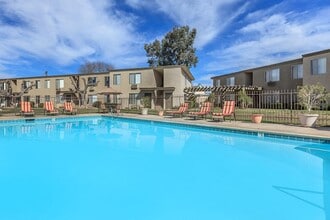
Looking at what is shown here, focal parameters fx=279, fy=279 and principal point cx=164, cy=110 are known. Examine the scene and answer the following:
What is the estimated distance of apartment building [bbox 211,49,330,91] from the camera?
2353 centimetres

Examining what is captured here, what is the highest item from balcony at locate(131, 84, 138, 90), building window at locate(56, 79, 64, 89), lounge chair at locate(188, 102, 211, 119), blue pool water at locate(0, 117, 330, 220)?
building window at locate(56, 79, 64, 89)

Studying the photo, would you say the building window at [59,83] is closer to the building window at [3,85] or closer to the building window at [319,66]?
the building window at [3,85]

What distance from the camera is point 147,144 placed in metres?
10.3

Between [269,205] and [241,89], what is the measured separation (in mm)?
25830

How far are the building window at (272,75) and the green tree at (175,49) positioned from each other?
15892 mm

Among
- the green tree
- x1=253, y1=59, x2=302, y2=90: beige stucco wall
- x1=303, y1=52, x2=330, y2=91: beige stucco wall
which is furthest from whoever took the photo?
the green tree

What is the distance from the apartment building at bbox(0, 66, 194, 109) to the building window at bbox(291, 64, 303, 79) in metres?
10.9

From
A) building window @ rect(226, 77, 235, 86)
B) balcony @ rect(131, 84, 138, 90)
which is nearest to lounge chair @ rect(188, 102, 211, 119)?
balcony @ rect(131, 84, 138, 90)

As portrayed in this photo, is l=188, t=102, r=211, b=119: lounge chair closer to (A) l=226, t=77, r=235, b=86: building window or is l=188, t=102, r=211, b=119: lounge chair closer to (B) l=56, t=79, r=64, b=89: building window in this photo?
(A) l=226, t=77, r=235, b=86: building window

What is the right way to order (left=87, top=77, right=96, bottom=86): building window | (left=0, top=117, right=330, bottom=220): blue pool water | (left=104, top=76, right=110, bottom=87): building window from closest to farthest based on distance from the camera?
(left=0, top=117, right=330, bottom=220): blue pool water < (left=104, top=76, right=110, bottom=87): building window < (left=87, top=77, right=96, bottom=86): building window

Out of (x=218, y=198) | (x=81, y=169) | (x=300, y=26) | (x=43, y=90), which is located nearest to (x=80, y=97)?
(x=43, y=90)

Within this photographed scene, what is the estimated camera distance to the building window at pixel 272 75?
30250mm

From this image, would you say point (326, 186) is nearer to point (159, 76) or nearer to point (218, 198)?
point (218, 198)

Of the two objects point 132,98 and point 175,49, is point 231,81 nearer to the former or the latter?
point 175,49
